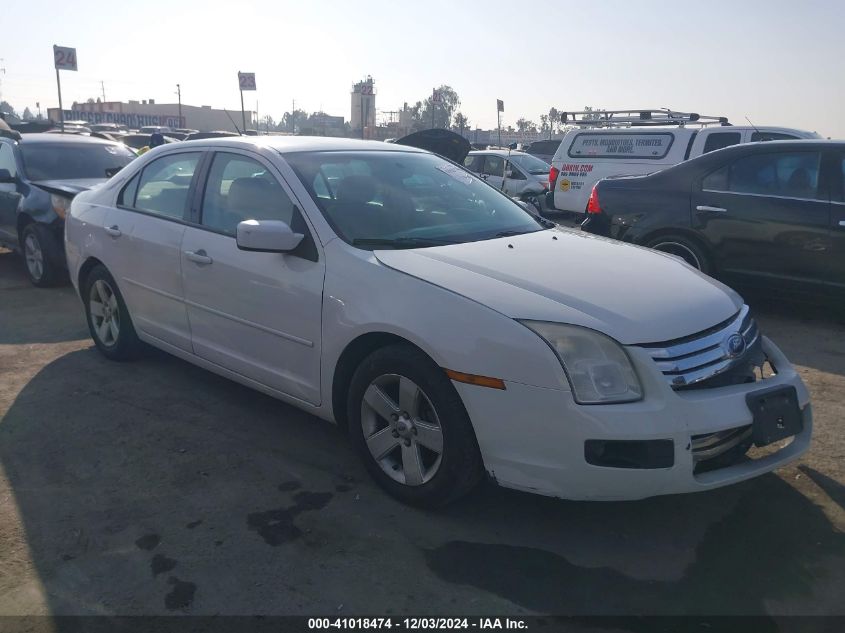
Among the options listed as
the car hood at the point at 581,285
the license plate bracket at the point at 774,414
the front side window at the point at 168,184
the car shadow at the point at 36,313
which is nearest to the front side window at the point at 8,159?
the car shadow at the point at 36,313

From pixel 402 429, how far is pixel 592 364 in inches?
36.0

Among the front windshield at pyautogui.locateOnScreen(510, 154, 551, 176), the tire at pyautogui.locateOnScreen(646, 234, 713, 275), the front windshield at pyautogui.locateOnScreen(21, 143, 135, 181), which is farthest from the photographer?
the front windshield at pyautogui.locateOnScreen(510, 154, 551, 176)

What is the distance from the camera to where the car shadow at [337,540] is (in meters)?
2.79

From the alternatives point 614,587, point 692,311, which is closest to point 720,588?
point 614,587

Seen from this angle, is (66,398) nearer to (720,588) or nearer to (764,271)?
(720,588)

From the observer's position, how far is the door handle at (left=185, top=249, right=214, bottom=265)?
168 inches

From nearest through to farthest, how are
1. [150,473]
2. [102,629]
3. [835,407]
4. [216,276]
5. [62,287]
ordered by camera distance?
[102,629] < [150,473] < [216,276] < [835,407] < [62,287]

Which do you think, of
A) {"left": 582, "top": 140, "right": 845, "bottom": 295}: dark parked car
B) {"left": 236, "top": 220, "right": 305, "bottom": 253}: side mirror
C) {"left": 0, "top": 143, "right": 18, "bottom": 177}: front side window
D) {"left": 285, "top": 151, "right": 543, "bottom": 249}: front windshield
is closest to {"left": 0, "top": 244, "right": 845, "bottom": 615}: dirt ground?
{"left": 236, "top": 220, "right": 305, "bottom": 253}: side mirror

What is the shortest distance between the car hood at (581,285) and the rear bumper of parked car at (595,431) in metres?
0.22

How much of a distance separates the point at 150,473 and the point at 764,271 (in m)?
5.26

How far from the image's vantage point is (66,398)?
4.84 meters

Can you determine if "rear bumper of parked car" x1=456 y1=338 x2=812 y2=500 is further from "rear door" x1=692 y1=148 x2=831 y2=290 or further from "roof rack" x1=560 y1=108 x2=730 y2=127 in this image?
"roof rack" x1=560 y1=108 x2=730 y2=127

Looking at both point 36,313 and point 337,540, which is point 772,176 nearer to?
point 337,540

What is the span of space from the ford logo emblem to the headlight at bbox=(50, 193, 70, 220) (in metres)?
6.74
